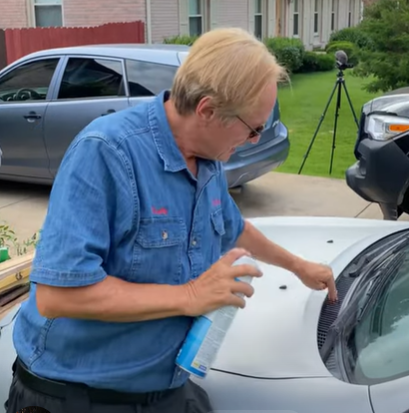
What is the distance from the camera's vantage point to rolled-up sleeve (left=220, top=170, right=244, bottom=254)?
6.40 ft

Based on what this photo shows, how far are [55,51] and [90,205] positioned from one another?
5796 millimetres

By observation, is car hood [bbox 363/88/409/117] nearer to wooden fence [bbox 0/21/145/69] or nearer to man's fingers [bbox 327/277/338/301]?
man's fingers [bbox 327/277/338/301]

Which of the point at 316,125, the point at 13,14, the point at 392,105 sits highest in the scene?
the point at 13,14

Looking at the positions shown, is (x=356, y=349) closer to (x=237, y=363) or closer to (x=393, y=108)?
(x=237, y=363)

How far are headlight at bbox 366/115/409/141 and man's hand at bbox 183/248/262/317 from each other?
158 inches

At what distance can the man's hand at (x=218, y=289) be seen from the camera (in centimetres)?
154

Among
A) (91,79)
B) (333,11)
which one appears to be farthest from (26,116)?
(333,11)

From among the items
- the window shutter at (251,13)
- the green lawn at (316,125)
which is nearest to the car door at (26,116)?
the green lawn at (316,125)

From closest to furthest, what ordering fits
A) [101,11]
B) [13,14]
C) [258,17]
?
[101,11] → [13,14] → [258,17]

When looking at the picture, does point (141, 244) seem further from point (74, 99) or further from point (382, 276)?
point (74, 99)

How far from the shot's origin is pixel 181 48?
667cm

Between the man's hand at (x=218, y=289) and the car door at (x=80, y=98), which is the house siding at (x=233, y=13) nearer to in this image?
the car door at (x=80, y=98)

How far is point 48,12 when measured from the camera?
1561 cm

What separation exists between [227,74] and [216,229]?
0.44m
